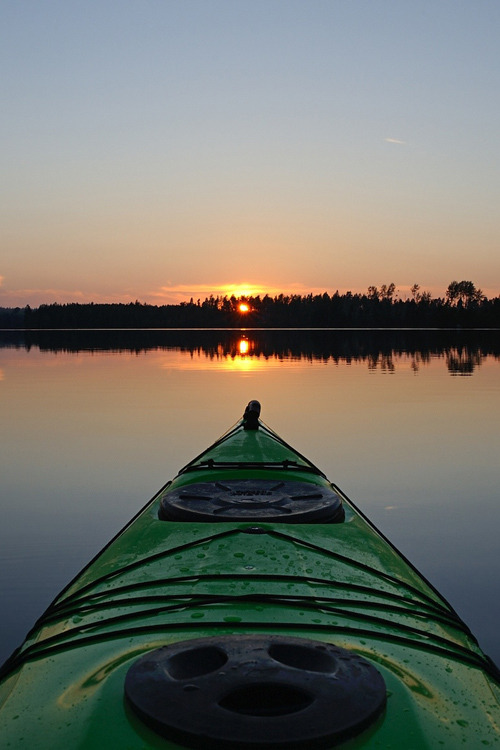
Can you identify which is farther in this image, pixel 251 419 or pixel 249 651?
pixel 251 419

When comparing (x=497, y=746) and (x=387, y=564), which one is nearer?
(x=497, y=746)

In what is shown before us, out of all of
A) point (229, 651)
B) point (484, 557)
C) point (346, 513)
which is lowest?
point (484, 557)

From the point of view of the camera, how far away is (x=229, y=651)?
81.7 inches

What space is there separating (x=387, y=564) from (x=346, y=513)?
1.18m

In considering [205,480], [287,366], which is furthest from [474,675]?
[287,366]

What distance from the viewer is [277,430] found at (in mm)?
15133

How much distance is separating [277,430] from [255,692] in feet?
43.3

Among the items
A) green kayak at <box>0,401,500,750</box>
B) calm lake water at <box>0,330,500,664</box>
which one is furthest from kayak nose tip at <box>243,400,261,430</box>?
green kayak at <box>0,401,500,750</box>

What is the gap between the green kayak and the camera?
5.85ft

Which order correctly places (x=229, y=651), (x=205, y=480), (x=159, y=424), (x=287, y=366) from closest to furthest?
1. (x=229, y=651)
2. (x=205, y=480)
3. (x=159, y=424)
4. (x=287, y=366)

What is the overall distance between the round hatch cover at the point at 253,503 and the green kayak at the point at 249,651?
0.08ft

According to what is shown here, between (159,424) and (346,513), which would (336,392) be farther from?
(346,513)

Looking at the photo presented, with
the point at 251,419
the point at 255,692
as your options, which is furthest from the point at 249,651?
the point at 251,419

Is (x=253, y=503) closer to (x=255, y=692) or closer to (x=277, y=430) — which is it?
(x=255, y=692)
